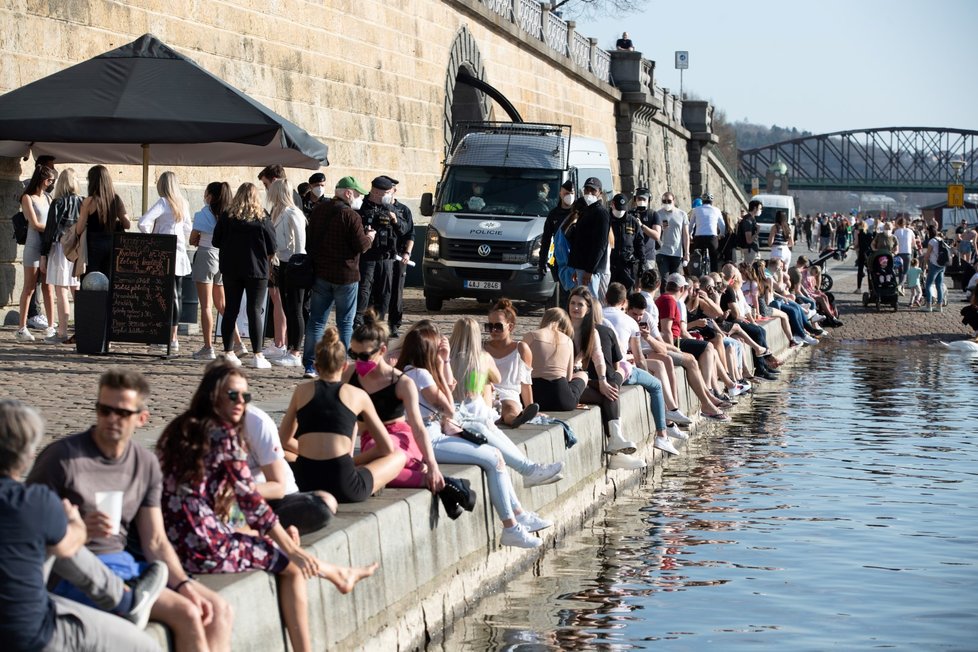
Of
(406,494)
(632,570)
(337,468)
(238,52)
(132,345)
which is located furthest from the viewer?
(238,52)

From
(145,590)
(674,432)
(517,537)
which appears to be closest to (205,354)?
(674,432)

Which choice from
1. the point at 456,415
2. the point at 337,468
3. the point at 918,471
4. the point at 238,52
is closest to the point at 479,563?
the point at 456,415

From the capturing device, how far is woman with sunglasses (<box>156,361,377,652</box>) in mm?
6078

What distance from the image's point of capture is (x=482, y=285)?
22.0 metres

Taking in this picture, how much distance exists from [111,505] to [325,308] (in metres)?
8.16

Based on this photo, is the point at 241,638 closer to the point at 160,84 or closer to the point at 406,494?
the point at 406,494

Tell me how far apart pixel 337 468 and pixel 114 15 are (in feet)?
37.6

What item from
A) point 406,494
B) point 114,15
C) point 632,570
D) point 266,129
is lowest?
point 632,570

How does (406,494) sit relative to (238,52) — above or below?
below

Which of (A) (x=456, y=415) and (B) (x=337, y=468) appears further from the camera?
(A) (x=456, y=415)

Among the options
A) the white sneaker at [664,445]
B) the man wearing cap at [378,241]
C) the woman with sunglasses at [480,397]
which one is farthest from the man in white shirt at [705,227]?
the woman with sunglasses at [480,397]

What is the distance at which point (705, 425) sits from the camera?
54.4 ft

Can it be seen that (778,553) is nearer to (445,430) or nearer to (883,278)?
(445,430)

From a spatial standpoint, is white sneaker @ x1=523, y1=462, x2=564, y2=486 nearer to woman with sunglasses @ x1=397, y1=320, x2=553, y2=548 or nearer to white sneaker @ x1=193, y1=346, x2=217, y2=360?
woman with sunglasses @ x1=397, y1=320, x2=553, y2=548
